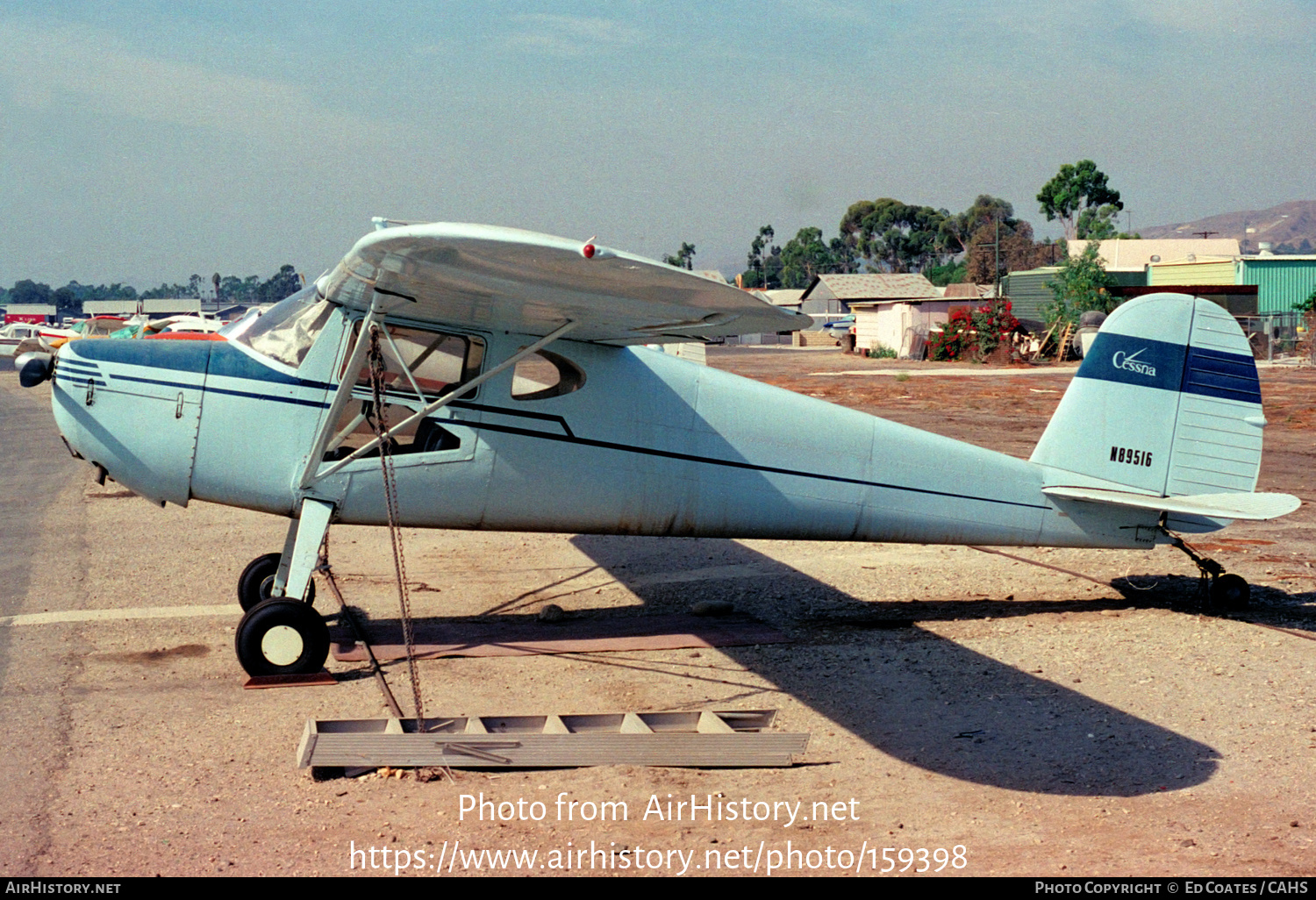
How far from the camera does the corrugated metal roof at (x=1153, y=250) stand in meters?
80.2

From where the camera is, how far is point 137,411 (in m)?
7.22

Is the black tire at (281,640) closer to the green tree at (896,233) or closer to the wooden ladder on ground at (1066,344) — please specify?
the wooden ladder on ground at (1066,344)

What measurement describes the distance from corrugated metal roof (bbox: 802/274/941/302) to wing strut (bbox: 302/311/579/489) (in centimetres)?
9914

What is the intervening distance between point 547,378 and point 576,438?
0.46 metres

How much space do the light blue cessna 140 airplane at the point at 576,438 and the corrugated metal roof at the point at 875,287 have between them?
97014mm

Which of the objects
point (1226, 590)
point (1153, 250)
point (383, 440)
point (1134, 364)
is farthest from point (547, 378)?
point (1153, 250)

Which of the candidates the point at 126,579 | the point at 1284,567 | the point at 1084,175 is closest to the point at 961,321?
the point at 1284,567

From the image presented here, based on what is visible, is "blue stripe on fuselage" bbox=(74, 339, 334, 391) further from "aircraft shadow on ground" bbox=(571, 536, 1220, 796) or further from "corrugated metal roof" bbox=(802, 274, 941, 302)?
"corrugated metal roof" bbox=(802, 274, 941, 302)

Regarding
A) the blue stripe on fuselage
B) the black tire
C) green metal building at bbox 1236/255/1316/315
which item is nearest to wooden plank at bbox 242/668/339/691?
the black tire

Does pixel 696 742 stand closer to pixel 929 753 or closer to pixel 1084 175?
pixel 929 753

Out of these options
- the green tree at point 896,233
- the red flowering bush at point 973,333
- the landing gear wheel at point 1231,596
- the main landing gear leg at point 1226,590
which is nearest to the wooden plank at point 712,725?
the main landing gear leg at point 1226,590

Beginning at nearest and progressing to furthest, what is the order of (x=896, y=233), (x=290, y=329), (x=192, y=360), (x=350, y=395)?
(x=350, y=395)
(x=192, y=360)
(x=290, y=329)
(x=896, y=233)

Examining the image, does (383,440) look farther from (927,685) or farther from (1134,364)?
(1134,364)

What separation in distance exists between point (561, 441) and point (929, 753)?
3217 mm
